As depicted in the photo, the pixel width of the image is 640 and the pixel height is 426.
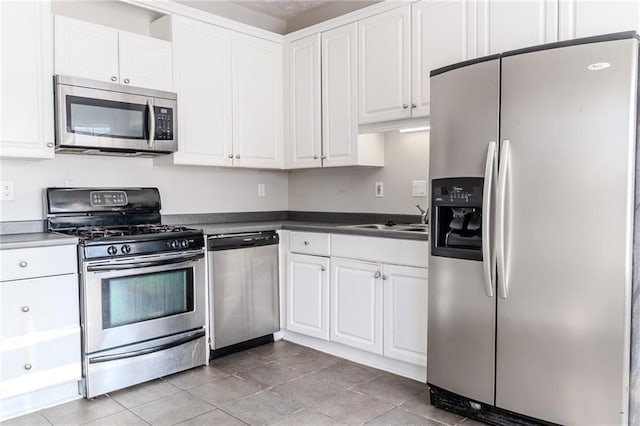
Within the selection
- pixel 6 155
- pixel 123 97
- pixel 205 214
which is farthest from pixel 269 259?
pixel 6 155

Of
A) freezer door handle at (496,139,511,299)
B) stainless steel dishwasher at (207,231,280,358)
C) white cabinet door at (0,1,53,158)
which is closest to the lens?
freezer door handle at (496,139,511,299)

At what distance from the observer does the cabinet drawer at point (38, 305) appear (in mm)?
2324

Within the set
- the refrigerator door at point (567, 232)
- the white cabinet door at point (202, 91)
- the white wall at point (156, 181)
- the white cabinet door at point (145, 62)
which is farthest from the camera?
the white cabinet door at point (202, 91)

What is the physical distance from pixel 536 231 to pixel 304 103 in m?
2.17

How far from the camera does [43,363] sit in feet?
8.00

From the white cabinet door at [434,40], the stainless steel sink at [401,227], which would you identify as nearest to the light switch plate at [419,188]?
the stainless steel sink at [401,227]

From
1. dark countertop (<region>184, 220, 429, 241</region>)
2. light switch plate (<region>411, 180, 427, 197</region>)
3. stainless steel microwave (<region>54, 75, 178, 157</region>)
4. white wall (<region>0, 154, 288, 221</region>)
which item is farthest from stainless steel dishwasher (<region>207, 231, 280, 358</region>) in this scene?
light switch plate (<region>411, 180, 427, 197</region>)

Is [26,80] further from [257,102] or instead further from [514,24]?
[514,24]

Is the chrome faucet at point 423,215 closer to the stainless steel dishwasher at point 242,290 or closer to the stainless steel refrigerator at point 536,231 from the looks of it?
the stainless steel refrigerator at point 536,231

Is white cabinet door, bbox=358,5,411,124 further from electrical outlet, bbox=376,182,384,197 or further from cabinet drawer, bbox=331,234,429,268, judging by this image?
cabinet drawer, bbox=331,234,429,268

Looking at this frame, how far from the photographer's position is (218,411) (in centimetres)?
243

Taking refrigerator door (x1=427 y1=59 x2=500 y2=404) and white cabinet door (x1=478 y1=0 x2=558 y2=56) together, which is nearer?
refrigerator door (x1=427 y1=59 x2=500 y2=404)

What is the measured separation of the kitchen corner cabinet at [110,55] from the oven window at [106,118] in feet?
0.55

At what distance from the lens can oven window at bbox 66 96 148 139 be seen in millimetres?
2740
